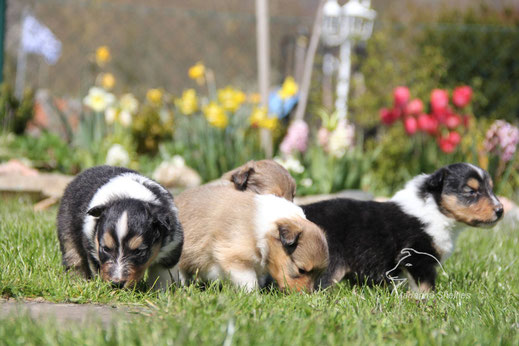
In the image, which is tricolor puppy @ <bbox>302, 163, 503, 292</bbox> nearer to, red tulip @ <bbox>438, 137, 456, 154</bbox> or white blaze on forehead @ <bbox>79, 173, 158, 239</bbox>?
white blaze on forehead @ <bbox>79, 173, 158, 239</bbox>

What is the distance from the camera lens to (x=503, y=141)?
7594 millimetres

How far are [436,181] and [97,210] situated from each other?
7.73 feet

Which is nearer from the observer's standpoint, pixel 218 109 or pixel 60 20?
pixel 218 109

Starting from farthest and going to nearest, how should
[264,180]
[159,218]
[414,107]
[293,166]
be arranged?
1. [414,107]
2. [293,166]
3. [264,180]
4. [159,218]

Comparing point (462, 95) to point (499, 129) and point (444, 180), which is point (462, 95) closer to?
point (499, 129)

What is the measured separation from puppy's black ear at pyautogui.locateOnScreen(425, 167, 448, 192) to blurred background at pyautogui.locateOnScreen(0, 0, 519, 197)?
9.30ft

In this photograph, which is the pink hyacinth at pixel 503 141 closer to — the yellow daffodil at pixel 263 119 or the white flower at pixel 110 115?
the yellow daffodil at pixel 263 119

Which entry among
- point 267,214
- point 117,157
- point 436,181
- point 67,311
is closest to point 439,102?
point 436,181

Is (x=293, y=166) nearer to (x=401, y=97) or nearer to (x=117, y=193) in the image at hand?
(x=401, y=97)

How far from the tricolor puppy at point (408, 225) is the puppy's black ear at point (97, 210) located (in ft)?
5.08

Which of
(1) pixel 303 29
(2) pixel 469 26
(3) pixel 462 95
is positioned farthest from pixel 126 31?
(3) pixel 462 95

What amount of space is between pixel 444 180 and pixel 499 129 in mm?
3515

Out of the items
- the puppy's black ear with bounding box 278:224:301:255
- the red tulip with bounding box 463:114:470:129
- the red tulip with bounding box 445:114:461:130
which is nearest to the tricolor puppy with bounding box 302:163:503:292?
the puppy's black ear with bounding box 278:224:301:255

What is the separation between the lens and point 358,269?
4.40 meters
